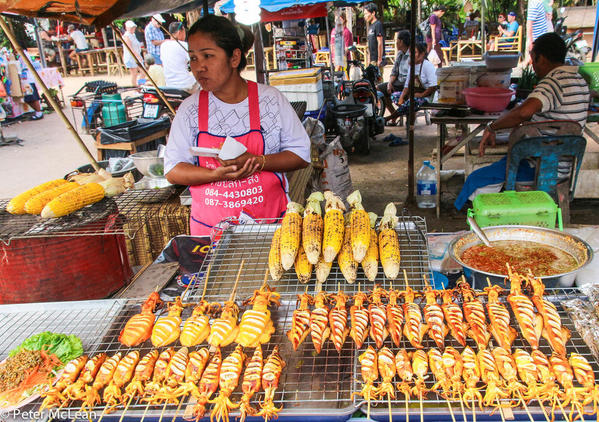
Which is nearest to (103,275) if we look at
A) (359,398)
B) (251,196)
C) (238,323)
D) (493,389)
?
(251,196)

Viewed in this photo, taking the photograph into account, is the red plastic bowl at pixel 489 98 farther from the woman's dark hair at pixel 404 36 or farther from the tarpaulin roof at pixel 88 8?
the woman's dark hair at pixel 404 36

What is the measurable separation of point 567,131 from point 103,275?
16.7 ft

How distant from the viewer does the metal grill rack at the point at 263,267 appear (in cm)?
220

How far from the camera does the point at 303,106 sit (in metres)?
7.35

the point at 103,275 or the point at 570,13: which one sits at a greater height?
the point at 570,13

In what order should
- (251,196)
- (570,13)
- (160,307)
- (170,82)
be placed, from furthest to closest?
(570,13), (170,82), (251,196), (160,307)

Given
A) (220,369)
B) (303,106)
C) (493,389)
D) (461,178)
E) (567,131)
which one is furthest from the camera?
(461,178)

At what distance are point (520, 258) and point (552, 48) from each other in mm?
3892

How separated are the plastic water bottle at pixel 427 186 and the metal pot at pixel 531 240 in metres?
4.60

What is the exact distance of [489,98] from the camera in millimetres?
5848

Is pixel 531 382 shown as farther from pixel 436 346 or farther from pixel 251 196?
pixel 251 196

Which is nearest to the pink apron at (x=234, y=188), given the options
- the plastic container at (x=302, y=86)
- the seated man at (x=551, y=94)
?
the seated man at (x=551, y=94)

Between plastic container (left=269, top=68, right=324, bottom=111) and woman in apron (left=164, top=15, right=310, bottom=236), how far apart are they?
540 cm

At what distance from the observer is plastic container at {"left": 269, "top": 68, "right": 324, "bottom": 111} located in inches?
335
